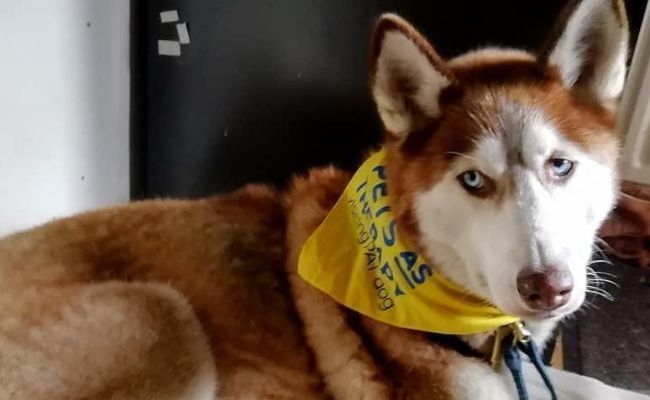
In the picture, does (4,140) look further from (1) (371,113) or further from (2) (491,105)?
(2) (491,105)

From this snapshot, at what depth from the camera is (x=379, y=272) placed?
1492mm

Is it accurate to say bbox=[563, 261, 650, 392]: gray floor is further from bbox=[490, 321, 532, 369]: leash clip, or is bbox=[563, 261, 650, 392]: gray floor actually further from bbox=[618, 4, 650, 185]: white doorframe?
bbox=[490, 321, 532, 369]: leash clip

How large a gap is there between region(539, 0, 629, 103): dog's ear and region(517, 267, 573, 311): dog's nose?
1.08 feet

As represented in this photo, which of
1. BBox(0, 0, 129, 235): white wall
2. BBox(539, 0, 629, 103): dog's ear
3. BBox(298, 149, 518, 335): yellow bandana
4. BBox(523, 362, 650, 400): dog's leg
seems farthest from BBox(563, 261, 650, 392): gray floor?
BBox(0, 0, 129, 235): white wall

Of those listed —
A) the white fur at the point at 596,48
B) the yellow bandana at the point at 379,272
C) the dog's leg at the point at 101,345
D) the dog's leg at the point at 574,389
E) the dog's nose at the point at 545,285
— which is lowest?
the dog's leg at the point at 574,389

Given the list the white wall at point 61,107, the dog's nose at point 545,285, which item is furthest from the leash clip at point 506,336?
the white wall at point 61,107

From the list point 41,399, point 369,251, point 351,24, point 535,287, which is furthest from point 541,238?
point 351,24

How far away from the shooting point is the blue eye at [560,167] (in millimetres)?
1261

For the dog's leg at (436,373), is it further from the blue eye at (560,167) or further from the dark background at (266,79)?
the dark background at (266,79)

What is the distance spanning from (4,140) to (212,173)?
617mm

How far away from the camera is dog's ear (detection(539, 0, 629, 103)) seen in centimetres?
128

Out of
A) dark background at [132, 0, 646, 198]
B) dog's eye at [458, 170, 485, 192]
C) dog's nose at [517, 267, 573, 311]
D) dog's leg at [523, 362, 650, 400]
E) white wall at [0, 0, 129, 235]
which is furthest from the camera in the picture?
dark background at [132, 0, 646, 198]

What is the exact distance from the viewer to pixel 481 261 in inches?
50.9

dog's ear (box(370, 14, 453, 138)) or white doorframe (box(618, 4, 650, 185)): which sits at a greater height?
dog's ear (box(370, 14, 453, 138))
